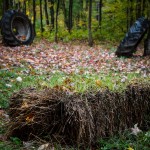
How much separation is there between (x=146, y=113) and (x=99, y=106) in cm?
114

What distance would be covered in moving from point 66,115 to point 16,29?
606 inches

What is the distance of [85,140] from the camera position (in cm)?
445

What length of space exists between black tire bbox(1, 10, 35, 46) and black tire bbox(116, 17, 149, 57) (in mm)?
5643

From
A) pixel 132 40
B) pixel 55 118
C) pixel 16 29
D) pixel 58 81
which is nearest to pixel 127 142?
pixel 55 118

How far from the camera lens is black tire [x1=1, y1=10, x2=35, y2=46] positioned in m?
16.2

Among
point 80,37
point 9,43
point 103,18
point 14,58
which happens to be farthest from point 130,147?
point 103,18

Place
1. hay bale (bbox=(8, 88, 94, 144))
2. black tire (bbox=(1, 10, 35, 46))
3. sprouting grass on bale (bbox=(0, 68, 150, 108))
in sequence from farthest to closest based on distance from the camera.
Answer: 1. black tire (bbox=(1, 10, 35, 46))
2. sprouting grass on bale (bbox=(0, 68, 150, 108))
3. hay bale (bbox=(8, 88, 94, 144))

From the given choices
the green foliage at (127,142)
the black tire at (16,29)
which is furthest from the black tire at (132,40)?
the green foliage at (127,142)

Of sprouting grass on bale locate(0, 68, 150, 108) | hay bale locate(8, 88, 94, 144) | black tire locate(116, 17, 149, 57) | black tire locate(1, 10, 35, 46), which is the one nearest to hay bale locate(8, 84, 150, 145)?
hay bale locate(8, 88, 94, 144)

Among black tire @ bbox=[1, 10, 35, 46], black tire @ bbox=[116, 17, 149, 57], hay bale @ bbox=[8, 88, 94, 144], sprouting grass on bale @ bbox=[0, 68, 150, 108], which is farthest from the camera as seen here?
black tire @ bbox=[1, 10, 35, 46]

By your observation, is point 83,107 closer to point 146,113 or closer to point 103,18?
point 146,113

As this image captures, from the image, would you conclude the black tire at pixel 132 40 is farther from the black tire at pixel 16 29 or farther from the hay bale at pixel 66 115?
the hay bale at pixel 66 115

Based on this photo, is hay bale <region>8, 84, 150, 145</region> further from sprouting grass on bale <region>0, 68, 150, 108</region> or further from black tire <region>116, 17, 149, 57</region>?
black tire <region>116, 17, 149, 57</region>

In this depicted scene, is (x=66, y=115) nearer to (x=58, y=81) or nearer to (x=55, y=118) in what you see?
(x=55, y=118)
